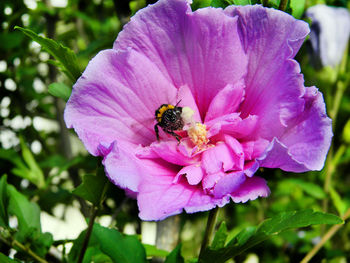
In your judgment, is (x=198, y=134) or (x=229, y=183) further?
(x=198, y=134)

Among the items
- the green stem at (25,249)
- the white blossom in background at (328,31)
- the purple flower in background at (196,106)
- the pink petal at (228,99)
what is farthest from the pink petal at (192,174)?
the white blossom in background at (328,31)

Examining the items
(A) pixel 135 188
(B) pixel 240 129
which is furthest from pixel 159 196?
(B) pixel 240 129

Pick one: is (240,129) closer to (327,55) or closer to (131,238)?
(131,238)

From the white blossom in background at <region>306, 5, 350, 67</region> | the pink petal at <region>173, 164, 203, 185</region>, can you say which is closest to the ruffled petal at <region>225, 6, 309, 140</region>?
the pink petal at <region>173, 164, 203, 185</region>

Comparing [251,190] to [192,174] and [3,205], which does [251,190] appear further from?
[3,205]

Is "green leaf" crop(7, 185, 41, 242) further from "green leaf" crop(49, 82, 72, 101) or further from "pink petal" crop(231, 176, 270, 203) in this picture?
"pink petal" crop(231, 176, 270, 203)

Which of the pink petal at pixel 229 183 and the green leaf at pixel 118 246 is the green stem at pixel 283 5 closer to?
the pink petal at pixel 229 183

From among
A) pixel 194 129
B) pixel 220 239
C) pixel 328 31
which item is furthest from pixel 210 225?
pixel 328 31
